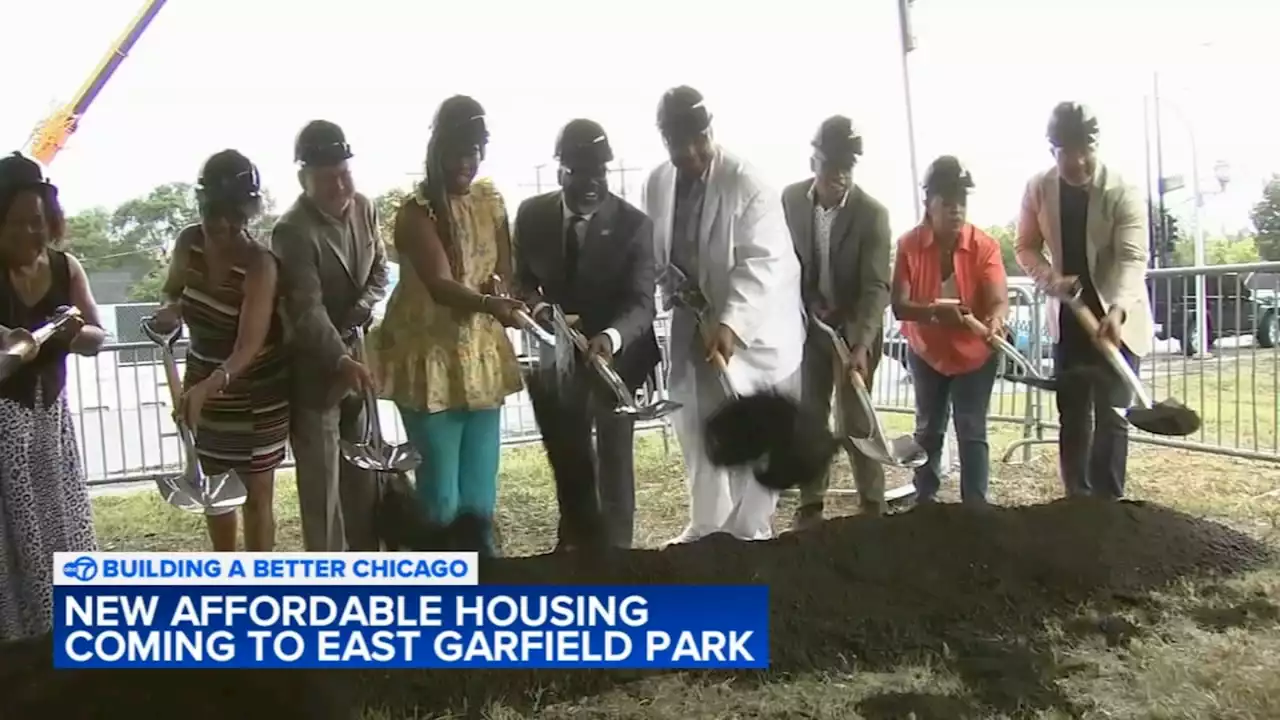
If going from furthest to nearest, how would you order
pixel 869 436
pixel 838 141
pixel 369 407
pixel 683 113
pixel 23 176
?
pixel 869 436
pixel 838 141
pixel 683 113
pixel 369 407
pixel 23 176

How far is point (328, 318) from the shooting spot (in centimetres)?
139

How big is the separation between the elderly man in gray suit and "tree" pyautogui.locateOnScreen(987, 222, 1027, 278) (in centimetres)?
106

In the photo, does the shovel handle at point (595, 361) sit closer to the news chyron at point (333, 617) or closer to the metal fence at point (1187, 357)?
the metal fence at point (1187, 357)

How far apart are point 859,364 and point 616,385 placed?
17.9 inches

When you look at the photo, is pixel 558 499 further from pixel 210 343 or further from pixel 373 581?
pixel 210 343

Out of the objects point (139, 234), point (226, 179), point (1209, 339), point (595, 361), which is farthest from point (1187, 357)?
point (139, 234)

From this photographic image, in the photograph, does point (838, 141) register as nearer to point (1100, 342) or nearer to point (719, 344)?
point (719, 344)

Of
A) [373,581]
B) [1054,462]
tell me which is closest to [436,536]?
[373,581]

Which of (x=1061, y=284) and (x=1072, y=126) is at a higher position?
(x=1072, y=126)

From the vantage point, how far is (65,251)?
1.34 meters

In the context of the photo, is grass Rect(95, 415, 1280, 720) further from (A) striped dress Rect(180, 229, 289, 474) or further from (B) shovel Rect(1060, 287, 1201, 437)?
(B) shovel Rect(1060, 287, 1201, 437)

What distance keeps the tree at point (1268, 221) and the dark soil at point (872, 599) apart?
0.52 meters

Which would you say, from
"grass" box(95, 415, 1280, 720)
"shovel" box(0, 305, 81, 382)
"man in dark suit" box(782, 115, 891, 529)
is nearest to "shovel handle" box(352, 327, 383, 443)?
"grass" box(95, 415, 1280, 720)

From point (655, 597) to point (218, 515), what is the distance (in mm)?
639
